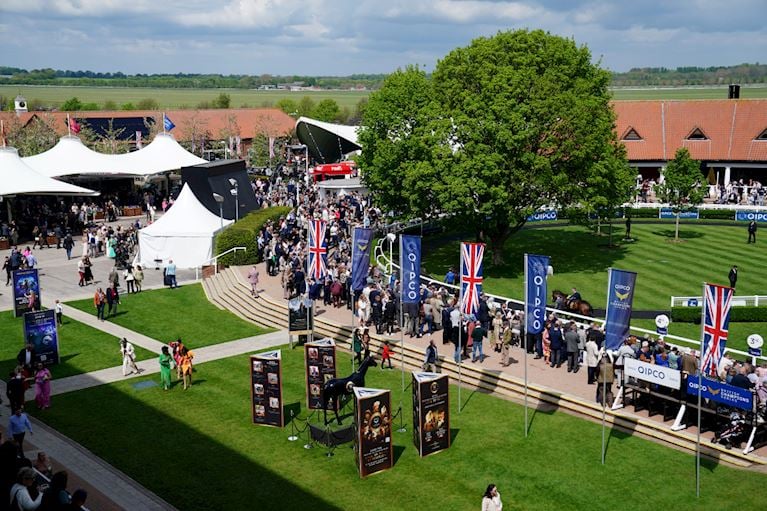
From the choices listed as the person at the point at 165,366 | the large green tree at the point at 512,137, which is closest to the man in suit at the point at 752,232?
the large green tree at the point at 512,137

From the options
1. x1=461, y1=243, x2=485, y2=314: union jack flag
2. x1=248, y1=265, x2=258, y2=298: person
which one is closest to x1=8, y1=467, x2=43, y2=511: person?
x1=461, y1=243, x2=485, y2=314: union jack flag

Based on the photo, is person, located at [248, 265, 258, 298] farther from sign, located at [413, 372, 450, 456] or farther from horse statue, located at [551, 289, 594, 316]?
sign, located at [413, 372, 450, 456]

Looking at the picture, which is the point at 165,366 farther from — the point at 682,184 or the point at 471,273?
the point at 682,184

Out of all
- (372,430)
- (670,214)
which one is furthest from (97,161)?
(372,430)

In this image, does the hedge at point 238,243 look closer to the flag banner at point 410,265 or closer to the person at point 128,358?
the person at point 128,358

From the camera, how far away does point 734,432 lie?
1898 cm

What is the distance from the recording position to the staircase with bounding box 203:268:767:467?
19547 mm

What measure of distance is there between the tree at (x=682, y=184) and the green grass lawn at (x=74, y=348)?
32.8 meters

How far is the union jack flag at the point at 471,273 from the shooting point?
73.9ft

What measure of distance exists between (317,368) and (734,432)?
10659mm

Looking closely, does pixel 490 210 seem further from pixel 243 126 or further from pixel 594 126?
pixel 243 126

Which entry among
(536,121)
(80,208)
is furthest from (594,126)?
(80,208)

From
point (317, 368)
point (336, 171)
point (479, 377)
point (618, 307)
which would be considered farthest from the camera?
point (336, 171)

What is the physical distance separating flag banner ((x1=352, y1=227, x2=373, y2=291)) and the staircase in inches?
68.0
